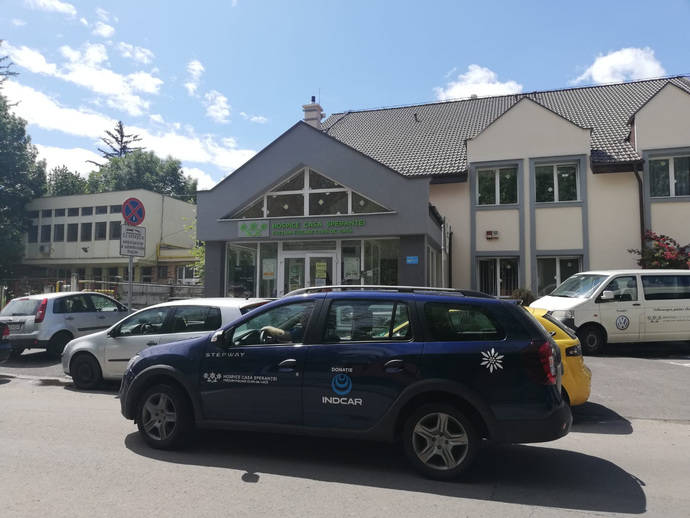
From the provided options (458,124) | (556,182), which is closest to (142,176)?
(458,124)

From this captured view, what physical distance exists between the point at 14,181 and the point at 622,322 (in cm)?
3934

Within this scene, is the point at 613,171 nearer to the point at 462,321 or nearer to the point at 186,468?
the point at 462,321

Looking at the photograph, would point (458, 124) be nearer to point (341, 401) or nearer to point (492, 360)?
point (492, 360)

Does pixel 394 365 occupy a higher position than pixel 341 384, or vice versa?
pixel 394 365

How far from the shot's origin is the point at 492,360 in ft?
13.7

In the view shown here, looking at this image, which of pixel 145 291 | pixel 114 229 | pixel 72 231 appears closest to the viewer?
pixel 145 291

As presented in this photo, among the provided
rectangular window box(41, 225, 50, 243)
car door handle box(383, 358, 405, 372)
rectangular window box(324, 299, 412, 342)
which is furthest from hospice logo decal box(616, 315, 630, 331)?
rectangular window box(41, 225, 50, 243)

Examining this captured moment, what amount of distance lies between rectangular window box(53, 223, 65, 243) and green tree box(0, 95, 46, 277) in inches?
86.7

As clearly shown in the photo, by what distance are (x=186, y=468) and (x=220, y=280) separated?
35.0 feet

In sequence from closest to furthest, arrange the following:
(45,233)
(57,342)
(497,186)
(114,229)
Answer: (57,342) → (497,186) → (114,229) → (45,233)

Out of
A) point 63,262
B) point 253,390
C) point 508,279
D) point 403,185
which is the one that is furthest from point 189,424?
point 63,262

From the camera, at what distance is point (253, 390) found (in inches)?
184

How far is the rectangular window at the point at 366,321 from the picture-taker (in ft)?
14.8

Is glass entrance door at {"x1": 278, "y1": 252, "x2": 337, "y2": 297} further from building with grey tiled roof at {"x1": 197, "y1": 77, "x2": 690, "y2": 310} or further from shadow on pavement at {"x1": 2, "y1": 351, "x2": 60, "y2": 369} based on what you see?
shadow on pavement at {"x1": 2, "y1": 351, "x2": 60, "y2": 369}
